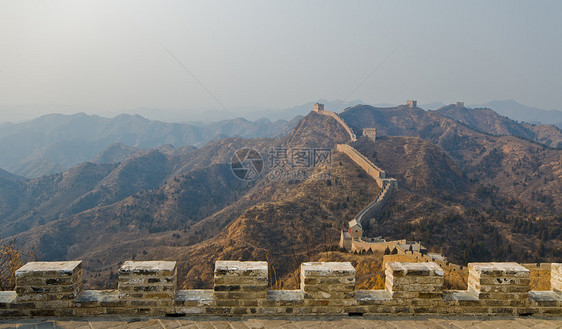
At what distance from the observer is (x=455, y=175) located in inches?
2616

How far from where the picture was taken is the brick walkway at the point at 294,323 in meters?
4.77

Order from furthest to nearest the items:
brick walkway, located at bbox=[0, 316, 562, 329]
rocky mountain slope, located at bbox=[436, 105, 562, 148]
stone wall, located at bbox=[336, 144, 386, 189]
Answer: rocky mountain slope, located at bbox=[436, 105, 562, 148]
stone wall, located at bbox=[336, 144, 386, 189]
brick walkway, located at bbox=[0, 316, 562, 329]

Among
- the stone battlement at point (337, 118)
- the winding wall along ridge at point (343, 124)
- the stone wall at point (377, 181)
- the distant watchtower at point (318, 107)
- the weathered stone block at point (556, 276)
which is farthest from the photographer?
the distant watchtower at point (318, 107)

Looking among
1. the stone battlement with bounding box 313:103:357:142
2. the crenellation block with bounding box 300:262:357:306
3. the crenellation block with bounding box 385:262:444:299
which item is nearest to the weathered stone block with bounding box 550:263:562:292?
the crenellation block with bounding box 385:262:444:299

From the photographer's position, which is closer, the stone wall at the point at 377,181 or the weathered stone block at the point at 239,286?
the weathered stone block at the point at 239,286

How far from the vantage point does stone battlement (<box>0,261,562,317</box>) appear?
492cm

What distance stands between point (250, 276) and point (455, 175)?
69.5m

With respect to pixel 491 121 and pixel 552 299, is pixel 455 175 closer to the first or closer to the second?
pixel 552 299

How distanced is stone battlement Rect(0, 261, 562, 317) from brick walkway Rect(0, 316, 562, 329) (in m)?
0.12

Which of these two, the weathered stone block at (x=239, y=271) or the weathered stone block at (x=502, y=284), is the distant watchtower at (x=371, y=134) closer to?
the weathered stone block at (x=502, y=284)

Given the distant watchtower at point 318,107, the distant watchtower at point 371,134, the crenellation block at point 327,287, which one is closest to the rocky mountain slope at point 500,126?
the distant watchtower at point 318,107

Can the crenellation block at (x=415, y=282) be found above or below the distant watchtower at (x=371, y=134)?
below

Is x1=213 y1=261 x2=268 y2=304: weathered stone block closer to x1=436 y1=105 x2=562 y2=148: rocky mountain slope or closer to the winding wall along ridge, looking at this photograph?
the winding wall along ridge

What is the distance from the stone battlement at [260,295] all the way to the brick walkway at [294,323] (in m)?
0.12
